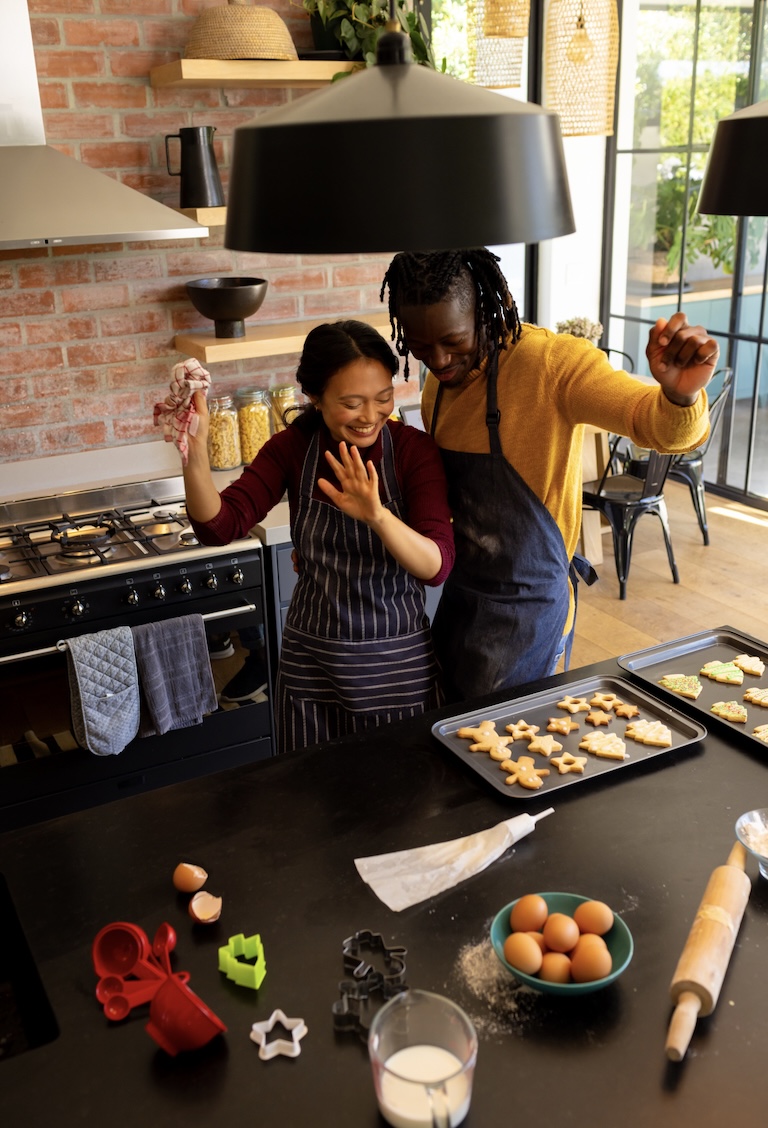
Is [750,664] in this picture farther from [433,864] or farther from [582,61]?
[582,61]

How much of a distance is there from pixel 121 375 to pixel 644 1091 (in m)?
2.57

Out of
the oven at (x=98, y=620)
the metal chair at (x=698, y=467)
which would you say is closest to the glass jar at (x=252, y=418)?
the oven at (x=98, y=620)

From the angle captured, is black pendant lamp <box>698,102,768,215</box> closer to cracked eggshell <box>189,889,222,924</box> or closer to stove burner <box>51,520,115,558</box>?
cracked eggshell <box>189,889,222,924</box>

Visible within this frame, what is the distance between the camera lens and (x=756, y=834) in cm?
137

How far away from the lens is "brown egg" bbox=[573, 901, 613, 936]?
1.21 m

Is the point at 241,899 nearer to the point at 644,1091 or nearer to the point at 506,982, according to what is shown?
the point at 506,982

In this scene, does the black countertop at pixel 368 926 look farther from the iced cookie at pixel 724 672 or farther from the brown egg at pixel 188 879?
the iced cookie at pixel 724 672

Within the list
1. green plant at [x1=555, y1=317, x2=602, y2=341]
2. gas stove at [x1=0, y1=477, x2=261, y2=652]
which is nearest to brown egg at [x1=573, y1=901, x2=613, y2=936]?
gas stove at [x1=0, y1=477, x2=261, y2=652]

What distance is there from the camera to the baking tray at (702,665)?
1.72m

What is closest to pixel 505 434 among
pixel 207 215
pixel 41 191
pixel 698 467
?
pixel 41 191

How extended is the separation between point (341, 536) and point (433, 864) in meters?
0.75

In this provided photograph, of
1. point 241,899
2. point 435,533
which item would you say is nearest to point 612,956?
point 241,899

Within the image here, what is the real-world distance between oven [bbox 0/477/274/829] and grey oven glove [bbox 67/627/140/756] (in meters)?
0.05

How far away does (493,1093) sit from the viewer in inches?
41.6
